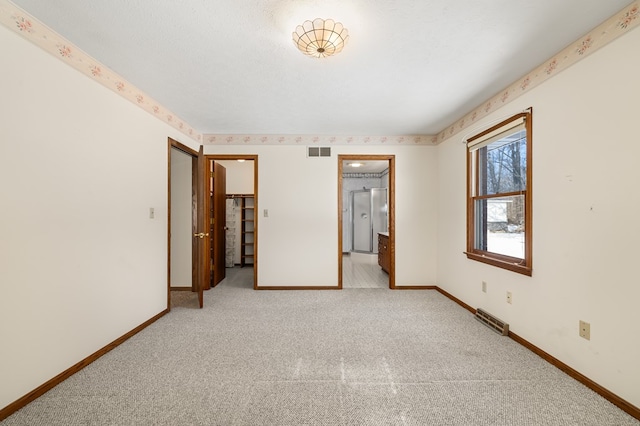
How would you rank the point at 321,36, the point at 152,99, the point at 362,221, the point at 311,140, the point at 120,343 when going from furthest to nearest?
the point at 362,221
the point at 311,140
the point at 152,99
the point at 120,343
the point at 321,36

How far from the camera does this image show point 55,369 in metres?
1.67

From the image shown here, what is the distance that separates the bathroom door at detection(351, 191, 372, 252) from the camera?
700cm

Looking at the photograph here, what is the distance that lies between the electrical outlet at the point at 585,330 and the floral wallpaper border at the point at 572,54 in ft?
5.99

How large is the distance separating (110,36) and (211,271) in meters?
3.10

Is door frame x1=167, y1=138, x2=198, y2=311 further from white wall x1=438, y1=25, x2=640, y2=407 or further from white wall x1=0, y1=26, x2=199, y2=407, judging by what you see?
white wall x1=438, y1=25, x2=640, y2=407

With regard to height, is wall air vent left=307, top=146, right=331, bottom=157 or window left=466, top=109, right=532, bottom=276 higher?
wall air vent left=307, top=146, right=331, bottom=157

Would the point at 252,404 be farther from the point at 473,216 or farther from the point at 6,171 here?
the point at 473,216

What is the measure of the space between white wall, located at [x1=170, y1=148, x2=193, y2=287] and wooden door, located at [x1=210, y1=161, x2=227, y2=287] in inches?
14.2

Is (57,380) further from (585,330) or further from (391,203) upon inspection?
(391,203)

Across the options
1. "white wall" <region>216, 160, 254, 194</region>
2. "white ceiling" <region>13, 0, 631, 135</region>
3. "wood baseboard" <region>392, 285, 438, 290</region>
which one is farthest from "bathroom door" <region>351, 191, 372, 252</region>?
"white ceiling" <region>13, 0, 631, 135</region>

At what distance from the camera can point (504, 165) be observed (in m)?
2.58

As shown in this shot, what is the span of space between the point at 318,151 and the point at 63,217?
9.62ft

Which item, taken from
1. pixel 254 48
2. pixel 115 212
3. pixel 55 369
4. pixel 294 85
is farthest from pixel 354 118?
pixel 55 369

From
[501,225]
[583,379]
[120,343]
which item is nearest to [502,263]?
[501,225]
